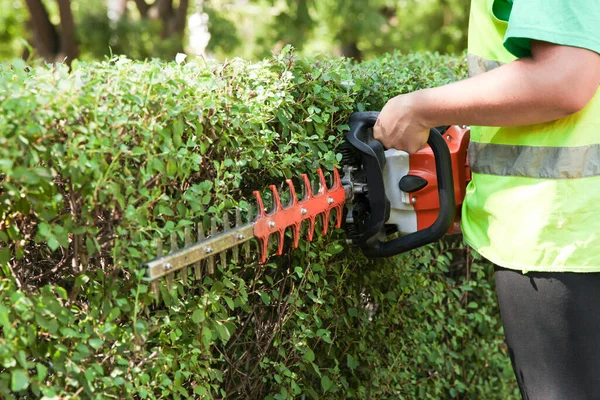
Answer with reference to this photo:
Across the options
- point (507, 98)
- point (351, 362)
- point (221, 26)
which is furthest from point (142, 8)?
point (507, 98)

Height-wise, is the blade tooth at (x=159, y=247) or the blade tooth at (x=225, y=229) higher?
the blade tooth at (x=159, y=247)

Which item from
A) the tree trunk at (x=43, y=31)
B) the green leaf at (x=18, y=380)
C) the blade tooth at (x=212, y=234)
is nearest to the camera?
the green leaf at (x=18, y=380)

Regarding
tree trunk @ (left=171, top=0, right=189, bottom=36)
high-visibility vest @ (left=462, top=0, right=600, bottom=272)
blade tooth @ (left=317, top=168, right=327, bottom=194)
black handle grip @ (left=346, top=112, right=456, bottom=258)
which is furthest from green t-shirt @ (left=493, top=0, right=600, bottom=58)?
tree trunk @ (left=171, top=0, right=189, bottom=36)

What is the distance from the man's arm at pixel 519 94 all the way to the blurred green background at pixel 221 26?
666 cm

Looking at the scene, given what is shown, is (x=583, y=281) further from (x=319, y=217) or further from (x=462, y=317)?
(x=462, y=317)

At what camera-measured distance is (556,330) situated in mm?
1894

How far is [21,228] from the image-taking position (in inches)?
68.9

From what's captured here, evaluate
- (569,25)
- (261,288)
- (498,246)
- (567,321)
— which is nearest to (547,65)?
(569,25)

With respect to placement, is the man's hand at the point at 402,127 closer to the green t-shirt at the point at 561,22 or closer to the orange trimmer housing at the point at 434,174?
the orange trimmer housing at the point at 434,174

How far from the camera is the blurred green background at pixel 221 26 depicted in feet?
31.7

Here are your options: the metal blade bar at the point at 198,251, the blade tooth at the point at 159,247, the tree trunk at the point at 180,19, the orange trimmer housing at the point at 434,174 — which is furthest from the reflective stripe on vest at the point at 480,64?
the tree trunk at the point at 180,19

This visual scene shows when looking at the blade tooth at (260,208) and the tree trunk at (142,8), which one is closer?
the blade tooth at (260,208)

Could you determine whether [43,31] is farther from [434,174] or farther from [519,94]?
[519,94]

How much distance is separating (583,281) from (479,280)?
5.29 feet
